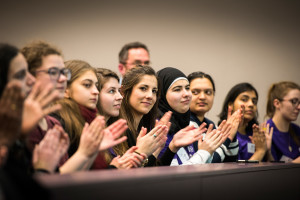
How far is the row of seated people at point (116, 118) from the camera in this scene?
65.2 inches

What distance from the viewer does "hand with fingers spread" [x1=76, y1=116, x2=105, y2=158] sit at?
1.93m

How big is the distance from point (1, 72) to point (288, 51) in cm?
555

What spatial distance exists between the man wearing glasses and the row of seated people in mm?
12

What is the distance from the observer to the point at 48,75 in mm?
2076

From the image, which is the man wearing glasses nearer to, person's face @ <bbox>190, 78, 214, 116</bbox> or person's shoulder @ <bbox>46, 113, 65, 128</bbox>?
person's face @ <bbox>190, 78, 214, 116</bbox>

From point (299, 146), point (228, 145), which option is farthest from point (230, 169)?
point (299, 146)

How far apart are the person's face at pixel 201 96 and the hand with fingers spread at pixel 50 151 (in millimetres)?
2278

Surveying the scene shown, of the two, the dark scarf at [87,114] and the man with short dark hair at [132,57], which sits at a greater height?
the man with short dark hair at [132,57]

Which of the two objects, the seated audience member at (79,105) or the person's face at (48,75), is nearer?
the person's face at (48,75)

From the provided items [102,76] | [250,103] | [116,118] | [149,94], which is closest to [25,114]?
[102,76]

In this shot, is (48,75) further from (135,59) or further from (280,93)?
(280,93)

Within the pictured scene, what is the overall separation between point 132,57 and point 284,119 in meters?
1.99

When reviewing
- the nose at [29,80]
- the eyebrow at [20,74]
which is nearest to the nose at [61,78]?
the nose at [29,80]

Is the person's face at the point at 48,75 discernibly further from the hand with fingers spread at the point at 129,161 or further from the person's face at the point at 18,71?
the hand with fingers spread at the point at 129,161
